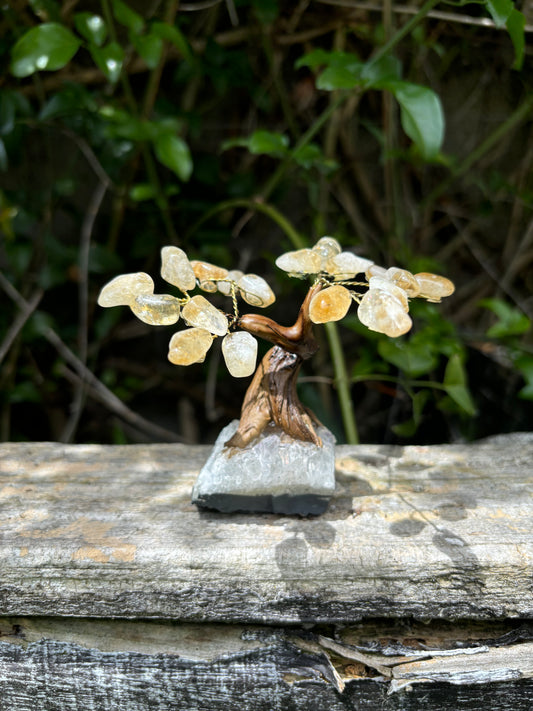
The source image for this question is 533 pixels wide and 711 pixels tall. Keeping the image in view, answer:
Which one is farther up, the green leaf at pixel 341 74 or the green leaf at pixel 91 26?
the green leaf at pixel 91 26

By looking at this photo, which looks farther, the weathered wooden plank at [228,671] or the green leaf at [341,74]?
the green leaf at [341,74]

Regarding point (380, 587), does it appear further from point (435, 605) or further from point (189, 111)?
point (189, 111)

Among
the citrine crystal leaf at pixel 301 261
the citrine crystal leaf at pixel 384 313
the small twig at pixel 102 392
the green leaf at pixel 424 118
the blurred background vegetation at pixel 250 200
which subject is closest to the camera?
the citrine crystal leaf at pixel 384 313

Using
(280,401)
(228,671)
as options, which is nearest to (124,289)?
(280,401)

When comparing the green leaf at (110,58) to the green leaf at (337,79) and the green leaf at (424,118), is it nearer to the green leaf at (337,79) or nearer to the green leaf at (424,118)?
the green leaf at (337,79)

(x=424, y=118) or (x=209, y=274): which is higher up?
(x=424, y=118)

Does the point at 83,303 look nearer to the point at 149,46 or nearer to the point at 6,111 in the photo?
the point at 6,111

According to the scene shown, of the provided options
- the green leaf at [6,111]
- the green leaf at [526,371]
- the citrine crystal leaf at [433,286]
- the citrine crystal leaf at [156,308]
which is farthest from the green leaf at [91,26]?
the green leaf at [526,371]
